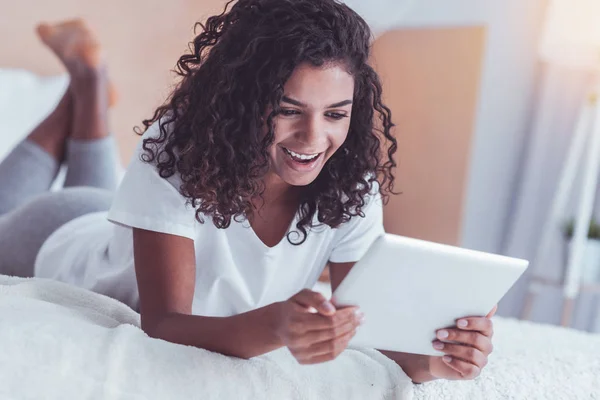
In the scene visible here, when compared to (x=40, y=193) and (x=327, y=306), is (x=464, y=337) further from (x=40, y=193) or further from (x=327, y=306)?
(x=40, y=193)

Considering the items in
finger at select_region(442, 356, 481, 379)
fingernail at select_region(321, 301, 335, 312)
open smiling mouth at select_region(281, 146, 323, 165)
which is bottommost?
finger at select_region(442, 356, 481, 379)

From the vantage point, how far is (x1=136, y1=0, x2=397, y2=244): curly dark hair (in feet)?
3.00

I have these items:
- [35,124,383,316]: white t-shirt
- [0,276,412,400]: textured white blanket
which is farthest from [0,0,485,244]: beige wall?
[0,276,412,400]: textured white blanket

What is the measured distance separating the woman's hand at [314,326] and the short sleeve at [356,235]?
0.36 metres

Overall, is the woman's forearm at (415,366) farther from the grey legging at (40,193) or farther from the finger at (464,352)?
the grey legging at (40,193)

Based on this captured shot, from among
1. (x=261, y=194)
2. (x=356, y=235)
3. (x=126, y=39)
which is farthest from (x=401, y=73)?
(x=261, y=194)

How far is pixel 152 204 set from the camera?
38.7 inches

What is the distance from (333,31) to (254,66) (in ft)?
0.39

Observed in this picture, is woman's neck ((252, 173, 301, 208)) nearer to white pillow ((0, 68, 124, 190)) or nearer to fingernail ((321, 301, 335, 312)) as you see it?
fingernail ((321, 301, 335, 312))

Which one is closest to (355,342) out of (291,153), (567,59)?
(291,153)

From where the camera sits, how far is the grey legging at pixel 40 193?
1442mm

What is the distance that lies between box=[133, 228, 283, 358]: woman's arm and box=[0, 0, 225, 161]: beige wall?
4.78 ft

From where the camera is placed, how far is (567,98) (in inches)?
89.7

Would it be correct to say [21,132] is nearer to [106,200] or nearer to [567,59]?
[106,200]
